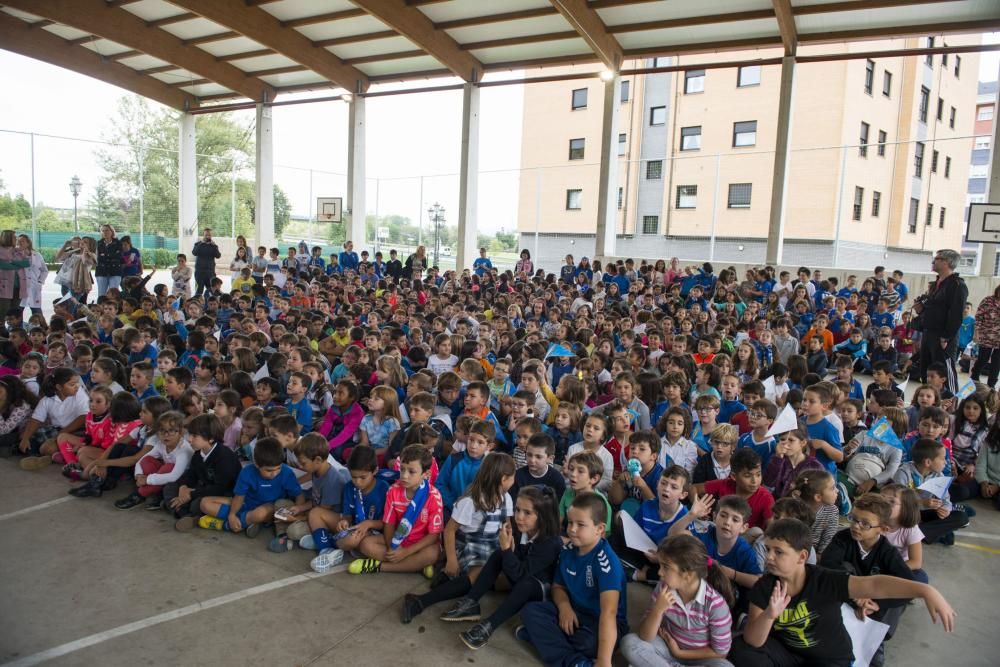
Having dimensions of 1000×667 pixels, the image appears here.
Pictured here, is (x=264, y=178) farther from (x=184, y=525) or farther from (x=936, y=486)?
(x=936, y=486)

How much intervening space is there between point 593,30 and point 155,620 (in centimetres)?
1351

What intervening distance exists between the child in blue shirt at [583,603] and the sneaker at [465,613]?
251mm

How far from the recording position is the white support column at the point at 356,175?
18.9m

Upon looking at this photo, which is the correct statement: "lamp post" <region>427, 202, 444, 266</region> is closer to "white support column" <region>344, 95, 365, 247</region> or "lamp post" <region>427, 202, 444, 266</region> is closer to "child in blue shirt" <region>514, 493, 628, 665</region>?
"white support column" <region>344, 95, 365, 247</region>

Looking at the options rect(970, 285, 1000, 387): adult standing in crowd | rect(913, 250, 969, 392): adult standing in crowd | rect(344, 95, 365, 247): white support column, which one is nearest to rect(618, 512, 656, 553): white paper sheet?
rect(913, 250, 969, 392): adult standing in crowd

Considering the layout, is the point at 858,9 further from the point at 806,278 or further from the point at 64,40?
the point at 64,40

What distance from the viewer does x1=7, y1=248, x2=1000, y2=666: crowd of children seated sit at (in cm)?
290

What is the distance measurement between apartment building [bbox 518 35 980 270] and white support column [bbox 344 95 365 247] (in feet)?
17.4

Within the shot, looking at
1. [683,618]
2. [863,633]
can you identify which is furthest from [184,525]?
[863,633]

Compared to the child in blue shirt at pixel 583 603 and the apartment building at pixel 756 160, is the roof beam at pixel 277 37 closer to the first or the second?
the apartment building at pixel 756 160

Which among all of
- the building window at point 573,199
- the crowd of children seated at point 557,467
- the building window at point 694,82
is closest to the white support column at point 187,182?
the building window at point 573,199

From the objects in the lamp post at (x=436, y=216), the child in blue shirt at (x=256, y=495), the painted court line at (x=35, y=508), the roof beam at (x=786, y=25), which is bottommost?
the painted court line at (x=35, y=508)

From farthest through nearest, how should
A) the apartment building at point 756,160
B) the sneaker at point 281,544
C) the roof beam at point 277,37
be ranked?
the apartment building at point 756,160
the roof beam at point 277,37
the sneaker at point 281,544

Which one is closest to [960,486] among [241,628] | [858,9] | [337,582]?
[337,582]
